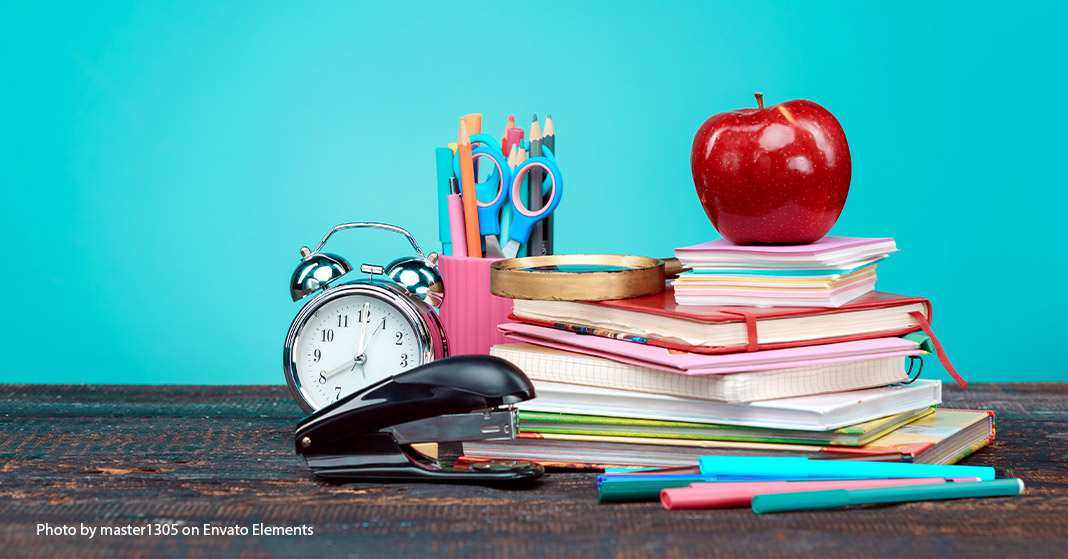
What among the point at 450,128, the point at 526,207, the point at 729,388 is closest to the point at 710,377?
the point at 729,388

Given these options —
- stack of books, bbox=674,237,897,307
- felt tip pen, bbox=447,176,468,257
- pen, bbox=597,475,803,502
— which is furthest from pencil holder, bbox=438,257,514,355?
pen, bbox=597,475,803,502

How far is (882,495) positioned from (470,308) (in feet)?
1.75

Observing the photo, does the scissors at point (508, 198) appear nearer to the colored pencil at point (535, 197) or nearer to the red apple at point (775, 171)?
the colored pencil at point (535, 197)

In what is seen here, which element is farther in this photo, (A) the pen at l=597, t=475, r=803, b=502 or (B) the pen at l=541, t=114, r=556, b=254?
(B) the pen at l=541, t=114, r=556, b=254

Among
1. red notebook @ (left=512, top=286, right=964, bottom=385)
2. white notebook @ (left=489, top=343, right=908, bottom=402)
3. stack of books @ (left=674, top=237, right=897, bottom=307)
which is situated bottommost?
white notebook @ (left=489, top=343, right=908, bottom=402)

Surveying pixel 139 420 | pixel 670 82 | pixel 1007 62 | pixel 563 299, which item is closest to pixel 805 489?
pixel 563 299

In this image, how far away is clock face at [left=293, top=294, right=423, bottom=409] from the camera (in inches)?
43.7

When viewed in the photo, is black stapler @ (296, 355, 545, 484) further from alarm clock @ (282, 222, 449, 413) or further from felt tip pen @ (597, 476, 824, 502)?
alarm clock @ (282, 222, 449, 413)

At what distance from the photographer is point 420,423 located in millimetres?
875

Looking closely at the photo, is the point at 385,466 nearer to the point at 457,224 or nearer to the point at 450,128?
the point at 457,224

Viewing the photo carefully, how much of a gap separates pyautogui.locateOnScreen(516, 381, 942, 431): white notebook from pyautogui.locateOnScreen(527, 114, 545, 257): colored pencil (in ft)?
0.83

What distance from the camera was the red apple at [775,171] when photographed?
37.8 inches

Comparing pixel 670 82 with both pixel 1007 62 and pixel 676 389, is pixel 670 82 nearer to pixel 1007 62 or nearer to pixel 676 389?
pixel 1007 62

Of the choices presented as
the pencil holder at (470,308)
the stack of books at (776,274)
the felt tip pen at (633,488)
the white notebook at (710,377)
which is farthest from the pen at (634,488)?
the pencil holder at (470,308)
